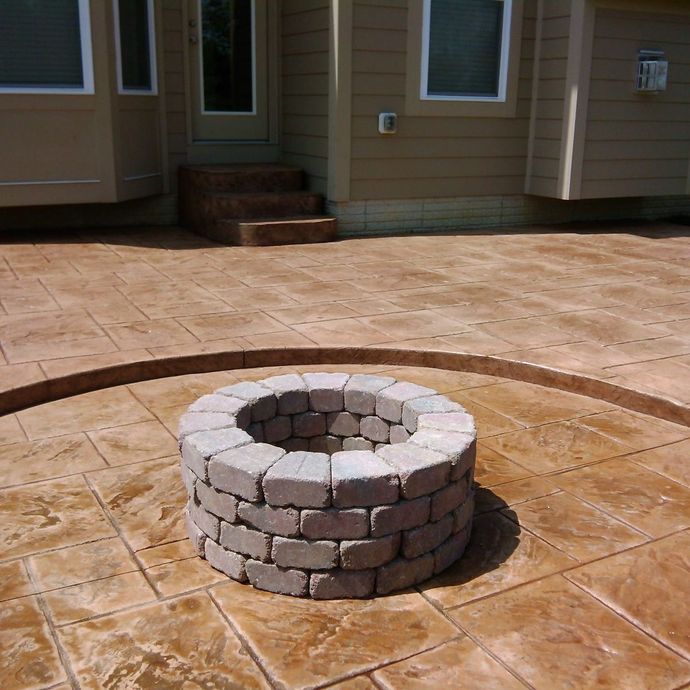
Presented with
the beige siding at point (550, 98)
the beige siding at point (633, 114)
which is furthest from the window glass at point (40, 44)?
the beige siding at point (633, 114)

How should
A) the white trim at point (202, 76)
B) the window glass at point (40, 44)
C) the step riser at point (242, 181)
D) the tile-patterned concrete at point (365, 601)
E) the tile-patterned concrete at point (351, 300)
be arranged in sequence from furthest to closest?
the white trim at point (202, 76), the step riser at point (242, 181), the window glass at point (40, 44), the tile-patterned concrete at point (351, 300), the tile-patterned concrete at point (365, 601)

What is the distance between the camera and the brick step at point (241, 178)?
25.1 ft

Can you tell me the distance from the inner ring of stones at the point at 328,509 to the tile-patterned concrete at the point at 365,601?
7 centimetres

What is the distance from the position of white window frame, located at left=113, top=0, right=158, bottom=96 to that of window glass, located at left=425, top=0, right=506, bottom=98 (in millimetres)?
2632

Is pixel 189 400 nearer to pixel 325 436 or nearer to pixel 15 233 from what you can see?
pixel 325 436

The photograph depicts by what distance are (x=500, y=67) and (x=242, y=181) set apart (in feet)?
9.50

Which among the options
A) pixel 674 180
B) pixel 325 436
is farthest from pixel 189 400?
pixel 674 180

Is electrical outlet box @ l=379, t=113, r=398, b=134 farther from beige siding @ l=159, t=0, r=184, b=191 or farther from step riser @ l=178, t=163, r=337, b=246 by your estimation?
beige siding @ l=159, t=0, r=184, b=191

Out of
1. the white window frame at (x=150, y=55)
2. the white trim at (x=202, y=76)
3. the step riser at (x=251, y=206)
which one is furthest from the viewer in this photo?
the white trim at (x=202, y=76)

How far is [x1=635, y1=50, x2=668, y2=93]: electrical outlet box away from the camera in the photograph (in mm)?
8094

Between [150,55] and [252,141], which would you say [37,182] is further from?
[252,141]

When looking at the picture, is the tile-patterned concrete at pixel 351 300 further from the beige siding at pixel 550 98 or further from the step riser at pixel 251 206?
the beige siding at pixel 550 98

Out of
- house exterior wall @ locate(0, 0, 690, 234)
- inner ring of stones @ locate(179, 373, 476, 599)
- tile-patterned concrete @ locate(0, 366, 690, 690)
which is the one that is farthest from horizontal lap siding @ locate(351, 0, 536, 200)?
inner ring of stones @ locate(179, 373, 476, 599)

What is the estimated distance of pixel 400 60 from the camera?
7.69 m
